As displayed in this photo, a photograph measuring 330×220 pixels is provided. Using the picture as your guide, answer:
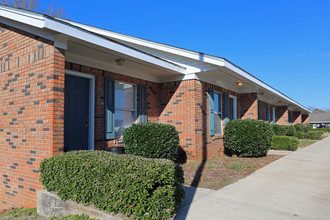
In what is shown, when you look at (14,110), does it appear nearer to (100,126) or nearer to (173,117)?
(100,126)

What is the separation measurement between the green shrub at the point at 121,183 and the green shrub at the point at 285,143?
9680mm

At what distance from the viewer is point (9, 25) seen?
5516mm

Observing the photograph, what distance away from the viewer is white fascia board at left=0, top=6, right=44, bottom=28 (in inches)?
173

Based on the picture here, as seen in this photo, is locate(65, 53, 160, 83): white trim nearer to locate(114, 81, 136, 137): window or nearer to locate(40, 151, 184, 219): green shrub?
locate(114, 81, 136, 137): window

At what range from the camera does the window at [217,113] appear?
10039 mm

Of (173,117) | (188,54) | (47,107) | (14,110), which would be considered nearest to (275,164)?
(173,117)

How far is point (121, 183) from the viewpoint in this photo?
11.0 feet

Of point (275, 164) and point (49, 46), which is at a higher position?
point (49, 46)

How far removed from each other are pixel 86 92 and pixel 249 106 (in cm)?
846

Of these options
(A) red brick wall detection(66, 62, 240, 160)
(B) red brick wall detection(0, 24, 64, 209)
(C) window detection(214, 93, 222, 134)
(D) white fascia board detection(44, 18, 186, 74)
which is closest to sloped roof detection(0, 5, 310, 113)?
(D) white fascia board detection(44, 18, 186, 74)

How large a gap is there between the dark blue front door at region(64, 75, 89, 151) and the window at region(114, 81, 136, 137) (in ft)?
3.80

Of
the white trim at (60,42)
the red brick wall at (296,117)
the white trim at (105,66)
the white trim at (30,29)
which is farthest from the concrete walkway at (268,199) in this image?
the red brick wall at (296,117)

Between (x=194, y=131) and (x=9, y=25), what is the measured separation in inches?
225

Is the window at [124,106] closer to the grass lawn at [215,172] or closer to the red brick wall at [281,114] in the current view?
the grass lawn at [215,172]
